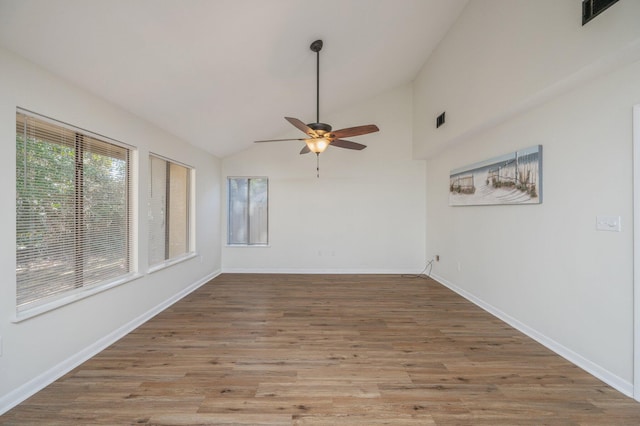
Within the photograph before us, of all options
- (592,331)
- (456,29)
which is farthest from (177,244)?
(456,29)

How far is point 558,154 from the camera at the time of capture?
7.98 ft

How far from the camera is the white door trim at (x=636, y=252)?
1.80 meters

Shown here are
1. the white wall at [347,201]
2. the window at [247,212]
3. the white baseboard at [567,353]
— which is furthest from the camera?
the window at [247,212]

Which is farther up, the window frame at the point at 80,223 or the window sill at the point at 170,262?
the window frame at the point at 80,223

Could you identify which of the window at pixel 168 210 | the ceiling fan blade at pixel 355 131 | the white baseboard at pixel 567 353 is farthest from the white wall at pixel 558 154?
the window at pixel 168 210

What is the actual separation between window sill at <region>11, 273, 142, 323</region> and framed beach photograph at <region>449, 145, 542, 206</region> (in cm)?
439

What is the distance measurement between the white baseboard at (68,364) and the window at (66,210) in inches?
20.7

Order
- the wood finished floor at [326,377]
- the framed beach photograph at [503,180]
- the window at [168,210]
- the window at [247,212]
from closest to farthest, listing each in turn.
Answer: the wood finished floor at [326,377], the framed beach photograph at [503,180], the window at [168,210], the window at [247,212]

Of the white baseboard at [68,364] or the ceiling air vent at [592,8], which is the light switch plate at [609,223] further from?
the white baseboard at [68,364]

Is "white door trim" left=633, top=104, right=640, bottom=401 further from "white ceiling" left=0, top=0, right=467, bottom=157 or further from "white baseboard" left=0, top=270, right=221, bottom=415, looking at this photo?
"white baseboard" left=0, top=270, right=221, bottom=415

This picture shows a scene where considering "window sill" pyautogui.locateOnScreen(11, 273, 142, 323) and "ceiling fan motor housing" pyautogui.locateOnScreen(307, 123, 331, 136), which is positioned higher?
"ceiling fan motor housing" pyautogui.locateOnScreen(307, 123, 331, 136)

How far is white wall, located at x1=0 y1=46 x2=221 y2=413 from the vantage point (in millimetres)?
1684

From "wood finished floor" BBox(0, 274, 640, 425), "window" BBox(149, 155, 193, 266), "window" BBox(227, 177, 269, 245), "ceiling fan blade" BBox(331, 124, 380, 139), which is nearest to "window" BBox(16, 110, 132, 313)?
"window" BBox(149, 155, 193, 266)

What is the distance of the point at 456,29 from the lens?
143 inches
